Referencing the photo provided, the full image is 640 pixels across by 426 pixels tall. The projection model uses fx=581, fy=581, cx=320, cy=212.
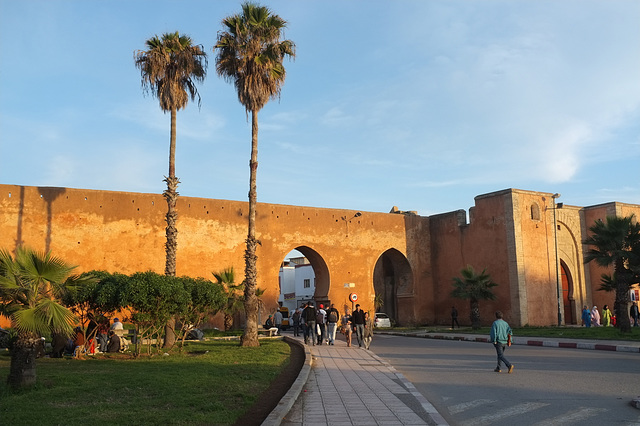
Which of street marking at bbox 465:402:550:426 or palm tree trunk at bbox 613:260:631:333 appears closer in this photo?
street marking at bbox 465:402:550:426

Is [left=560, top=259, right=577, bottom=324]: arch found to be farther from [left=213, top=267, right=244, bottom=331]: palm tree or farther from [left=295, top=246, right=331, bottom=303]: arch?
[left=213, top=267, right=244, bottom=331]: palm tree

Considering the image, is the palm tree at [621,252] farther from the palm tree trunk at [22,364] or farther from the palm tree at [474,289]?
the palm tree trunk at [22,364]

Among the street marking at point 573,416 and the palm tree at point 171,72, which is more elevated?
the palm tree at point 171,72

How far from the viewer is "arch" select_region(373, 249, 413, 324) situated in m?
36.0

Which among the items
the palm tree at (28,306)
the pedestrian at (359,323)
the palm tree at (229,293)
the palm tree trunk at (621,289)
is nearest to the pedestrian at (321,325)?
the pedestrian at (359,323)

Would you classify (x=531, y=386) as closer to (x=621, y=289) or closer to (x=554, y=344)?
(x=554, y=344)

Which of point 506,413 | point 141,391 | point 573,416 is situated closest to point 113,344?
point 141,391

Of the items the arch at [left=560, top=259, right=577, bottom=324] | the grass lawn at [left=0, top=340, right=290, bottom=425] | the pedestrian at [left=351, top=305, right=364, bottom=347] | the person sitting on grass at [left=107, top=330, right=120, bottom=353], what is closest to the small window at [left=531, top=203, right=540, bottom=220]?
the arch at [left=560, top=259, right=577, bottom=324]

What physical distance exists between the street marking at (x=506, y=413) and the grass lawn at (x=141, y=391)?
9.64 feet

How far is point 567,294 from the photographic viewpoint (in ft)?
117

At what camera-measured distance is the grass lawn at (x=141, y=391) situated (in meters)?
6.91

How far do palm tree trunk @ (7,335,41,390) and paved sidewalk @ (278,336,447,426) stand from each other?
4234mm

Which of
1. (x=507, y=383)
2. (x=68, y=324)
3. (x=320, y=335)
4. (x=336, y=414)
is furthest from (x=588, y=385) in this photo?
(x=320, y=335)

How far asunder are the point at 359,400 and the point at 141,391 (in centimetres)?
330
